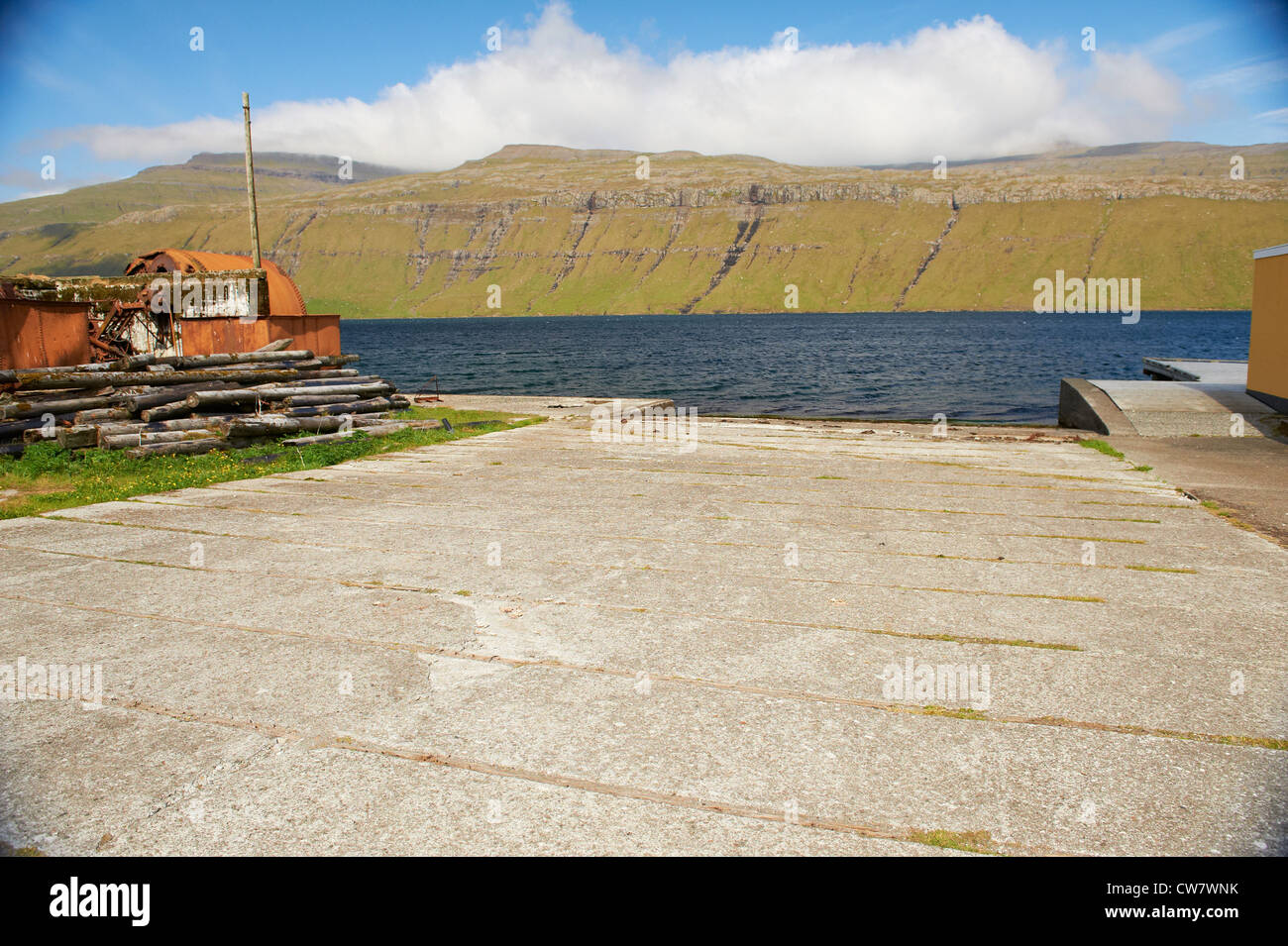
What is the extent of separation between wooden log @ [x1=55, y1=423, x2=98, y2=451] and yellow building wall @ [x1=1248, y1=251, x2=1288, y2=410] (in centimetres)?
2169

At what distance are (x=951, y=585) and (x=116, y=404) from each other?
13828mm

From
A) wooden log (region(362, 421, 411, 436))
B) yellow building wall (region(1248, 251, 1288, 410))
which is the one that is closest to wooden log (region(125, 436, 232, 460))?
wooden log (region(362, 421, 411, 436))

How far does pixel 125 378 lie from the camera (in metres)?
14.3

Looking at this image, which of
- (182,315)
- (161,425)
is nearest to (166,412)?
(161,425)

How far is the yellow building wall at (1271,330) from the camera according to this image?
15.9 m

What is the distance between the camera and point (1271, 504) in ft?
32.7

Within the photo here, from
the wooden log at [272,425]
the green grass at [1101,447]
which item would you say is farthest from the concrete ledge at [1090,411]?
the wooden log at [272,425]

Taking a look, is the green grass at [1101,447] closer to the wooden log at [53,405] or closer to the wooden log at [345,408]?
the wooden log at [345,408]

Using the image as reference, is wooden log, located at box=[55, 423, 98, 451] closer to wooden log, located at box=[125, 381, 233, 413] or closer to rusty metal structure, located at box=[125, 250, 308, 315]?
wooden log, located at box=[125, 381, 233, 413]

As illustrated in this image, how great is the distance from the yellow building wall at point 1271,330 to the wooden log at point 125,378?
66.1 ft

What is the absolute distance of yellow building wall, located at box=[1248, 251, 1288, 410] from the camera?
15.9m

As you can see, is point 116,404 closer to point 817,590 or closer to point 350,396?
point 350,396
